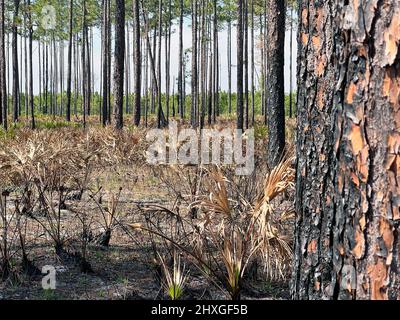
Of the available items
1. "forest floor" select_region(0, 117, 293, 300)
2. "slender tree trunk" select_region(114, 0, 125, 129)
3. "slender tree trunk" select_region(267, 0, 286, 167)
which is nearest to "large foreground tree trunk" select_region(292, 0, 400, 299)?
"forest floor" select_region(0, 117, 293, 300)

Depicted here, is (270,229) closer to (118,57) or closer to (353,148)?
(353,148)

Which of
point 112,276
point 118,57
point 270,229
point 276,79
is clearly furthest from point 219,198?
point 118,57

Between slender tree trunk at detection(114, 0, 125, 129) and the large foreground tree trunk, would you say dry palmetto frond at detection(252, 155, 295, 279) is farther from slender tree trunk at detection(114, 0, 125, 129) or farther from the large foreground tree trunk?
slender tree trunk at detection(114, 0, 125, 129)

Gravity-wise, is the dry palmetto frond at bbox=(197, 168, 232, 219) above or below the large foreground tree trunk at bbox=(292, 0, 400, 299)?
below

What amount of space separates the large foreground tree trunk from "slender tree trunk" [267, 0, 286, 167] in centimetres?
614

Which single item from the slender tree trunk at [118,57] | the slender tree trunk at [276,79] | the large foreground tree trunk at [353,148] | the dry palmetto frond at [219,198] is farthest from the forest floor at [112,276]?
the slender tree trunk at [118,57]

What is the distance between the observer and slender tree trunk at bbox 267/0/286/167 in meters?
8.20

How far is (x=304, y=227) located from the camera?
2.15 meters

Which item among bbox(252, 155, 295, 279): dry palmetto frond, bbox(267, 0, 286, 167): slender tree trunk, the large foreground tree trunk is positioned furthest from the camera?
bbox(267, 0, 286, 167): slender tree trunk

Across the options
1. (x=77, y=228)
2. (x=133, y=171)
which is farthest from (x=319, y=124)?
(x=133, y=171)

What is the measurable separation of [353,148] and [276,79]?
6769mm

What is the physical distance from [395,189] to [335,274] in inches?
16.6

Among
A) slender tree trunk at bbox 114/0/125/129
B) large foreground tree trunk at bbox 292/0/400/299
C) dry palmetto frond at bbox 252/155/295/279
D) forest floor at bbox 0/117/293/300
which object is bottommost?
forest floor at bbox 0/117/293/300
